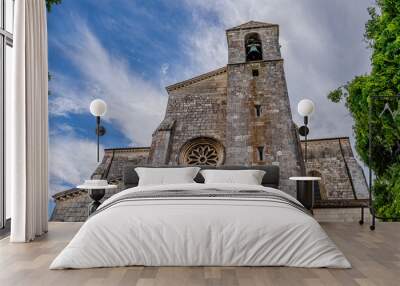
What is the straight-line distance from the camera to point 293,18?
281 inches

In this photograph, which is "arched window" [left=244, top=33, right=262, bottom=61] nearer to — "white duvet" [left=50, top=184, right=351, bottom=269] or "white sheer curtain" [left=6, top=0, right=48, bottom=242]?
"white sheer curtain" [left=6, top=0, right=48, bottom=242]

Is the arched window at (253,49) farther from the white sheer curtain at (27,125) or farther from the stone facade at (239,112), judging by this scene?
the white sheer curtain at (27,125)

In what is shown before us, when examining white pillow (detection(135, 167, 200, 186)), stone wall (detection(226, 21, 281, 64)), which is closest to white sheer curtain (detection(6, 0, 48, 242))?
white pillow (detection(135, 167, 200, 186))

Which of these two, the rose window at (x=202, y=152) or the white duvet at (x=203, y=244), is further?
the rose window at (x=202, y=152)

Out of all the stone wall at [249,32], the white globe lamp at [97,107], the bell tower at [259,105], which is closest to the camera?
the white globe lamp at [97,107]

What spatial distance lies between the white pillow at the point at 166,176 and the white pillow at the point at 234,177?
0.23m

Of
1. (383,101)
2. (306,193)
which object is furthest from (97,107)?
(383,101)

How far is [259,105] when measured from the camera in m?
7.81

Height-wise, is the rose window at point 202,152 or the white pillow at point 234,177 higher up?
the rose window at point 202,152

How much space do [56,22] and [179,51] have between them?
2.51 meters

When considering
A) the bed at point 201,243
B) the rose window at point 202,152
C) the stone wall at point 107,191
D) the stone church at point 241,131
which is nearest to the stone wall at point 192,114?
the stone church at point 241,131

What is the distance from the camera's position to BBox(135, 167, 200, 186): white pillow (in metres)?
4.71

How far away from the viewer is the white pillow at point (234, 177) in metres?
4.67

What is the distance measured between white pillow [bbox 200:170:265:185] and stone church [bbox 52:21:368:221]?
2321mm
